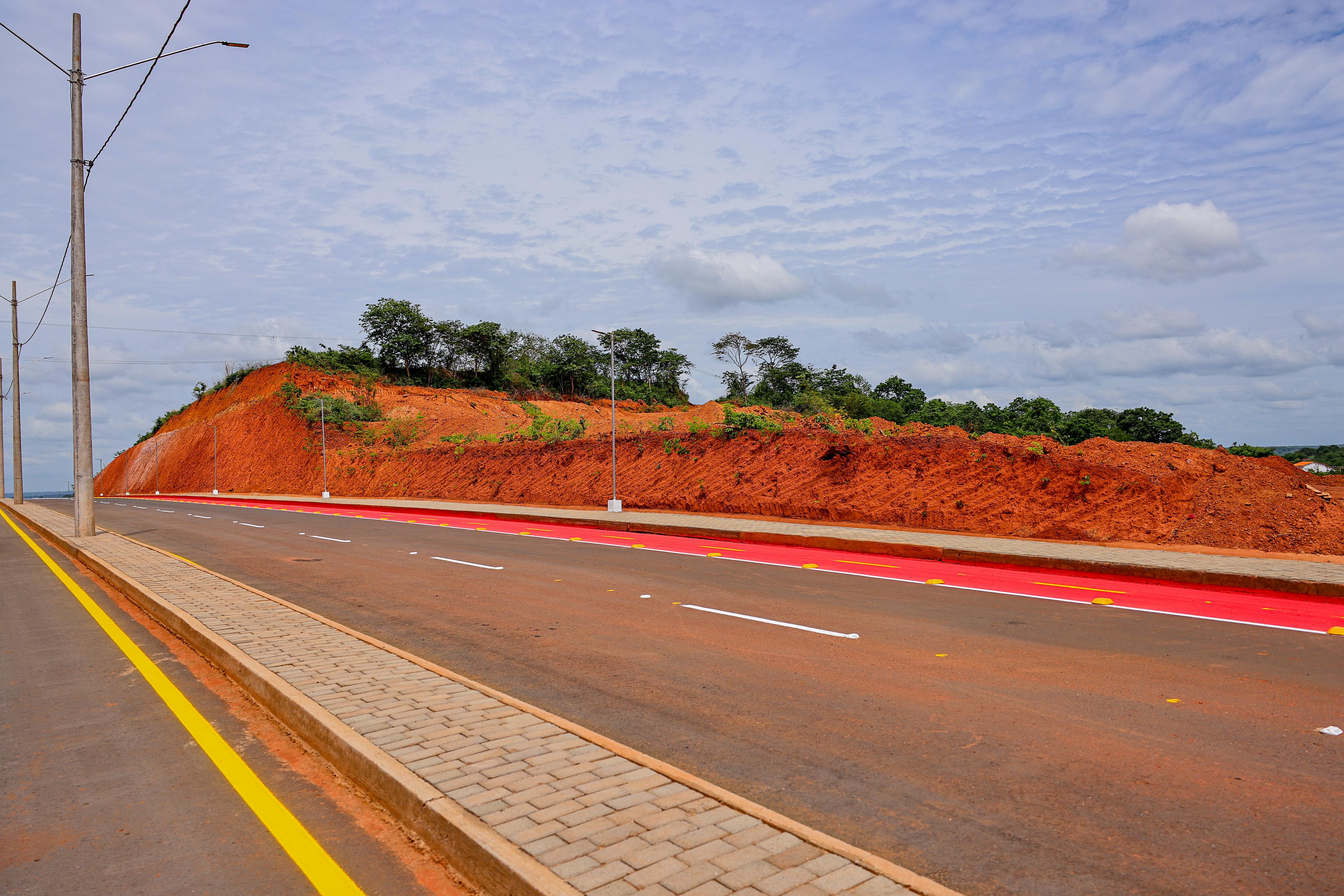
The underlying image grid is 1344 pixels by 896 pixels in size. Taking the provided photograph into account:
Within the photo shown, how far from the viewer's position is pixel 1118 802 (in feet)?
13.7

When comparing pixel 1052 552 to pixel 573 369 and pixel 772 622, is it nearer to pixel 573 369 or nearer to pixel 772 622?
pixel 772 622

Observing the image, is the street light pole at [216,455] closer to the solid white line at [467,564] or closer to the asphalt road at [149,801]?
the solid white line at [467,564]

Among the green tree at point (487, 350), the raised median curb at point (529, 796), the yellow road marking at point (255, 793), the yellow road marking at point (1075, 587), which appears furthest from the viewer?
the green tree at point (487, 350)

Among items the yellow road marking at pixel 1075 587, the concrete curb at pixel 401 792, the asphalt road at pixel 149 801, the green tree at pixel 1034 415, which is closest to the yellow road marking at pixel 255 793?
the asphalt road at pixel 149 801

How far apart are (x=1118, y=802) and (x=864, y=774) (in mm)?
1284

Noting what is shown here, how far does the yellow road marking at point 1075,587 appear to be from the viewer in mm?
10719

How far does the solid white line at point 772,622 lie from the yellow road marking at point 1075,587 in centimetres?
459

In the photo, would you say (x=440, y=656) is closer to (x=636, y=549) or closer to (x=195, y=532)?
(x=636, y=549)

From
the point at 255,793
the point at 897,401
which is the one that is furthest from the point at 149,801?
the point at 897,401

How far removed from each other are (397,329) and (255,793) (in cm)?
7685

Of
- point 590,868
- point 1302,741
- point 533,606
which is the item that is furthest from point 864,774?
point 533,606

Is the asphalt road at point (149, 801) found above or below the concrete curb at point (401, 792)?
below

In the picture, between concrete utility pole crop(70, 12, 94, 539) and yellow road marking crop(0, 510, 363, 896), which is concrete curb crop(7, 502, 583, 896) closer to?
yellow road marking crop(0, 510, 363, 896)

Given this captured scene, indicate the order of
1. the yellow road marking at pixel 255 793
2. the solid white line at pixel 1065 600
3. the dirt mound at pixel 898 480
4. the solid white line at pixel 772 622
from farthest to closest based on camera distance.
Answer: the dirt mound at pixel 898 480 < the solid white line at pixel 1065 600 < the solid white line at pixel 772 622 < the yellow road marking at pixel 255 793
